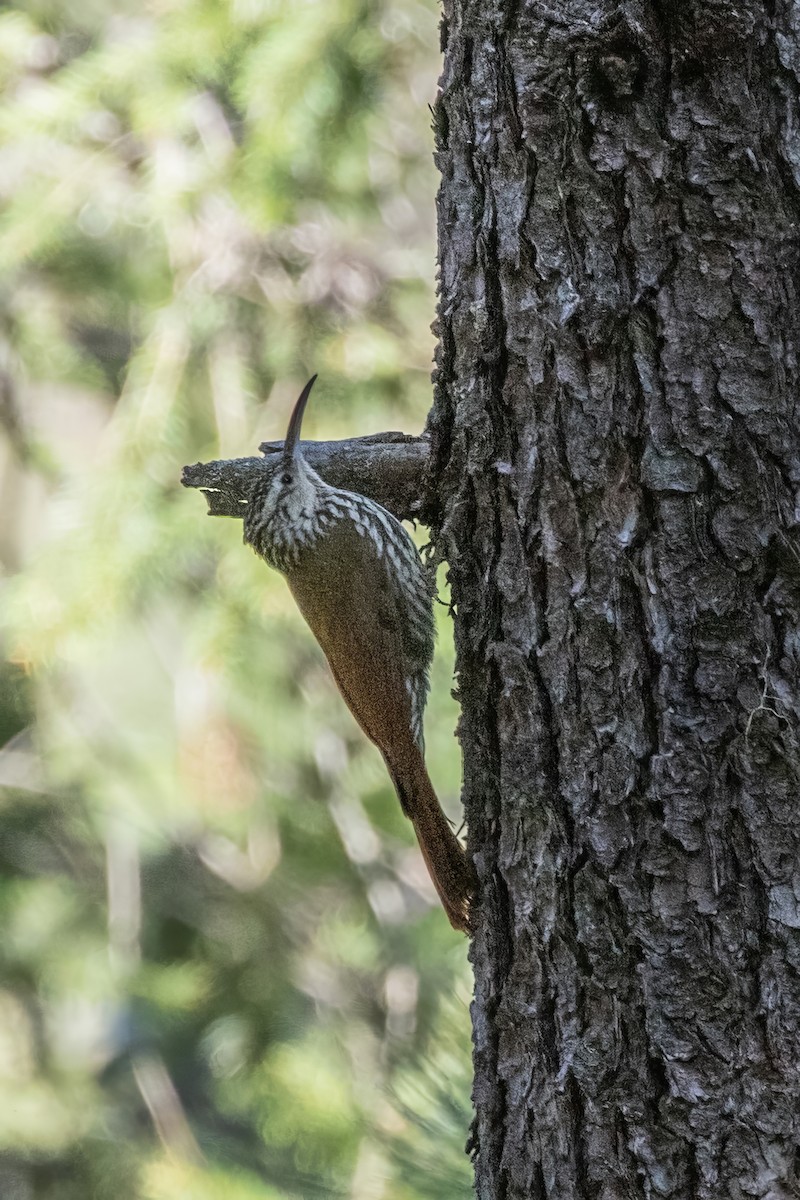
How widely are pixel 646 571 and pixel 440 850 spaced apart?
64 centimetres

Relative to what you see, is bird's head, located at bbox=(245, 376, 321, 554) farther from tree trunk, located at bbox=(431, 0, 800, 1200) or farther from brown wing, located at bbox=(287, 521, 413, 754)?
tree trunk, located at bbox=(431, 0, 800, 1200)

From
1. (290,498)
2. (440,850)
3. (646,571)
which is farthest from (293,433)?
(646,571)

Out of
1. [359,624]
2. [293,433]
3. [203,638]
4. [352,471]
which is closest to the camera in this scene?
[352,471]

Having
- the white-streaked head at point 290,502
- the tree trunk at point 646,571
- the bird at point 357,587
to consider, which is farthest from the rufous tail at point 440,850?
the white-streaked head at point 290,502

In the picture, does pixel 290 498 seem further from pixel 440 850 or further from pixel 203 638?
pixel 440 850

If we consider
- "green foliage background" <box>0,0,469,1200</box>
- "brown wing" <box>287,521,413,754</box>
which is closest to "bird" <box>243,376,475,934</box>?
"brown wing" <box>287,521,413,754</box>

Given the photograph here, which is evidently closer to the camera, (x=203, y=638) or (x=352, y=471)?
(x=352, y=471)

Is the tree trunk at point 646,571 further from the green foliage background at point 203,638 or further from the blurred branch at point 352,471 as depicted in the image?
the green foliage background at point 203,638

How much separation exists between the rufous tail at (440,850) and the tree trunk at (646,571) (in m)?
0.19

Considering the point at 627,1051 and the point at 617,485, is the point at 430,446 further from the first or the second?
the point at 627,1051

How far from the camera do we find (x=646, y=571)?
4.65 ft

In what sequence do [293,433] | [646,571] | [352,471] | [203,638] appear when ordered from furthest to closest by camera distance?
[203,638]
[293,433]
[352,471]
[646,571]

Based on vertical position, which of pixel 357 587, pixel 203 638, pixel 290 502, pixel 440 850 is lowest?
pixel 440 850

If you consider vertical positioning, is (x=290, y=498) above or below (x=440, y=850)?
above
